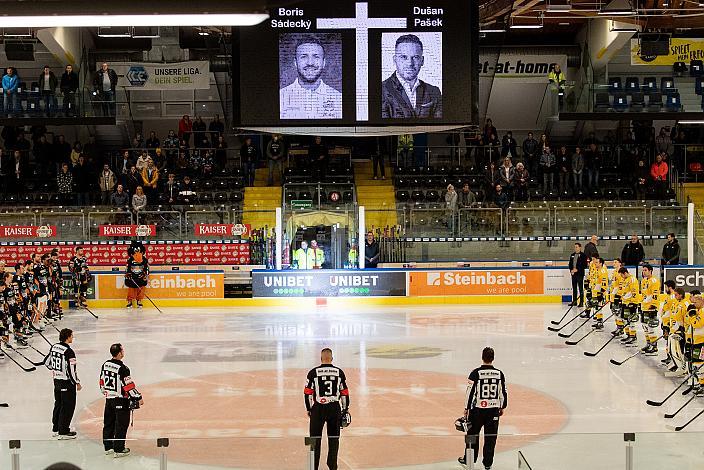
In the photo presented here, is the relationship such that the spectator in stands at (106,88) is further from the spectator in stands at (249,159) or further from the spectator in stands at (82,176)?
the spectator in stands at (249,159)

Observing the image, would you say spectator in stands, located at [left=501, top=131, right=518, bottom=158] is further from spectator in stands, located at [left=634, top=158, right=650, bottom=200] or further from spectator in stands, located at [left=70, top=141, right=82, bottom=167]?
spectator in stands, located at [left=70, top=141, right=82, bottom=167]

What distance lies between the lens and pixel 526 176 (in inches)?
1190

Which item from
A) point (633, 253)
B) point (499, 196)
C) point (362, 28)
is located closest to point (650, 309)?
point (362, 28)

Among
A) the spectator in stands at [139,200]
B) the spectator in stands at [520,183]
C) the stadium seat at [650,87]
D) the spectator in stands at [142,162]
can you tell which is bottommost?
the spectator in stands at [139,200]

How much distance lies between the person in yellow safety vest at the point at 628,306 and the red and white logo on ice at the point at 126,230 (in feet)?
43.6

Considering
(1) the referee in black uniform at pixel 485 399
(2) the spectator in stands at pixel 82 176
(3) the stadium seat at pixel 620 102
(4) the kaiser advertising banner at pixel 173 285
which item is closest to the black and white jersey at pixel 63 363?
(1) the referee in black uniform at pixel 485 399

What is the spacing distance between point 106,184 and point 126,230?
3288 mm

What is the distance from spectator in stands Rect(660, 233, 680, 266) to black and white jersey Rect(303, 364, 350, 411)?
1776cm

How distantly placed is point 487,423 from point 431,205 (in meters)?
16.8

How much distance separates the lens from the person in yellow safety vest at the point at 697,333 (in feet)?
49.2

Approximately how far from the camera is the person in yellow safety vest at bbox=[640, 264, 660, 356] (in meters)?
18.4

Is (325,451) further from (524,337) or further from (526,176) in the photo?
(526,176)

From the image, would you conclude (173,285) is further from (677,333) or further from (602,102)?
(677,333)

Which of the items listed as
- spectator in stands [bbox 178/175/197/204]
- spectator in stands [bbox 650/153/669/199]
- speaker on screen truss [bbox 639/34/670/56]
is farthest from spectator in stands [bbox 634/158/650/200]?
spectator in stands [bbox 178/175/197/204]
